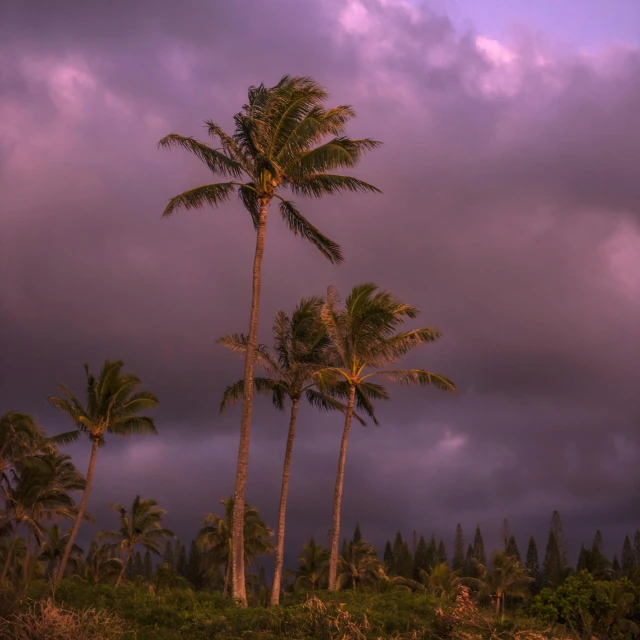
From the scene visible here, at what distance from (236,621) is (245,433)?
624cm

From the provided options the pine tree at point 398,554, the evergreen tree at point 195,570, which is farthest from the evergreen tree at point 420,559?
the evergreen tree at point 195,570

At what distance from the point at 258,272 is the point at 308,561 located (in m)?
44.8

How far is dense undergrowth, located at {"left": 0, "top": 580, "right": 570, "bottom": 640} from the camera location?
13.1m

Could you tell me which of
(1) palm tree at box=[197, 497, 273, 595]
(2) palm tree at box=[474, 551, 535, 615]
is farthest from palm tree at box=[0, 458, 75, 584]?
(2) palm tree at box=[474, 551, 535, 615]

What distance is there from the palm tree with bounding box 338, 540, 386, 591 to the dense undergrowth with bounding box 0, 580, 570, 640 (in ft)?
137

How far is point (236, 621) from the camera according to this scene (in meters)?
15.3

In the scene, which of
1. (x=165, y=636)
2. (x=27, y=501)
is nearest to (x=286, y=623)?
(x=165, y=636)

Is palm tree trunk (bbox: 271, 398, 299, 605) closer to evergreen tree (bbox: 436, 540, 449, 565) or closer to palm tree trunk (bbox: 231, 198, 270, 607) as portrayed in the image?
palm tree trunk (bbox: 231, 198, 270, 607)

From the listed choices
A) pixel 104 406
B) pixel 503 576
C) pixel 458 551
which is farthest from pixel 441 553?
pixel 104 406

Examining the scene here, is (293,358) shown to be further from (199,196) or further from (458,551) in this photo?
(458,551)

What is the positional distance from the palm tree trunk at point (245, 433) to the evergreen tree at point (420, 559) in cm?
8288

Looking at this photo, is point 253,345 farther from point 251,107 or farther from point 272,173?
point 251,107

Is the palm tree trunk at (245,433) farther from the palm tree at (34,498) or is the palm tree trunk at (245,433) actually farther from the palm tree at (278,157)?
the palm tree at (34,498)

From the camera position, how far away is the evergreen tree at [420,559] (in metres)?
98.5
